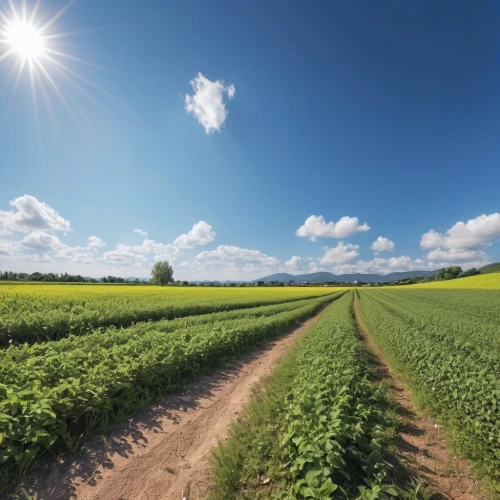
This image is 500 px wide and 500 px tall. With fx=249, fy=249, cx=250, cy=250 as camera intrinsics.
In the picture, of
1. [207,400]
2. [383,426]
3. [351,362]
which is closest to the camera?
[383,426]

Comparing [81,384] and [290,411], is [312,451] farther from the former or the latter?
[81,384]

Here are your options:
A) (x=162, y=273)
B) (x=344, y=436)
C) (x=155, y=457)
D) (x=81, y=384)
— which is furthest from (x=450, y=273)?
(x=81, y=384)

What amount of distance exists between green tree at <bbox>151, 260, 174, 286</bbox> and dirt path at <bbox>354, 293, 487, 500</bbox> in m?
114

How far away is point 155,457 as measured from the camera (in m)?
5.15

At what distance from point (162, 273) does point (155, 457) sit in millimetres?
113695

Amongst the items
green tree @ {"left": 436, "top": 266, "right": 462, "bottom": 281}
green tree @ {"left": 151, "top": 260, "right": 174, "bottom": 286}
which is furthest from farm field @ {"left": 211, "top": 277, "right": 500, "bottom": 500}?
green tree @ {"left": 436, "top": 266, "right": 462, "bottom": 281}

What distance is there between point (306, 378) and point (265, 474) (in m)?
3.14

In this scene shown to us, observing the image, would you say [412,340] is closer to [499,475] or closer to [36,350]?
[499,475]

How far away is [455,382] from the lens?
22.1ft

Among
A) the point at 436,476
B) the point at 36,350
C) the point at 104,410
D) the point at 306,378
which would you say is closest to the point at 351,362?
the point at 306,378

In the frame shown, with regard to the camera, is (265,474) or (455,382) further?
(455,382)

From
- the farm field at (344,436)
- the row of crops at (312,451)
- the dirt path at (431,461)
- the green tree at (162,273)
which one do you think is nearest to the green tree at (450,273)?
the green tree at (162,273)

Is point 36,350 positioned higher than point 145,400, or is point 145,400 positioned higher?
point 36,350

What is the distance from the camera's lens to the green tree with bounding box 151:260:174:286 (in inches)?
4405
